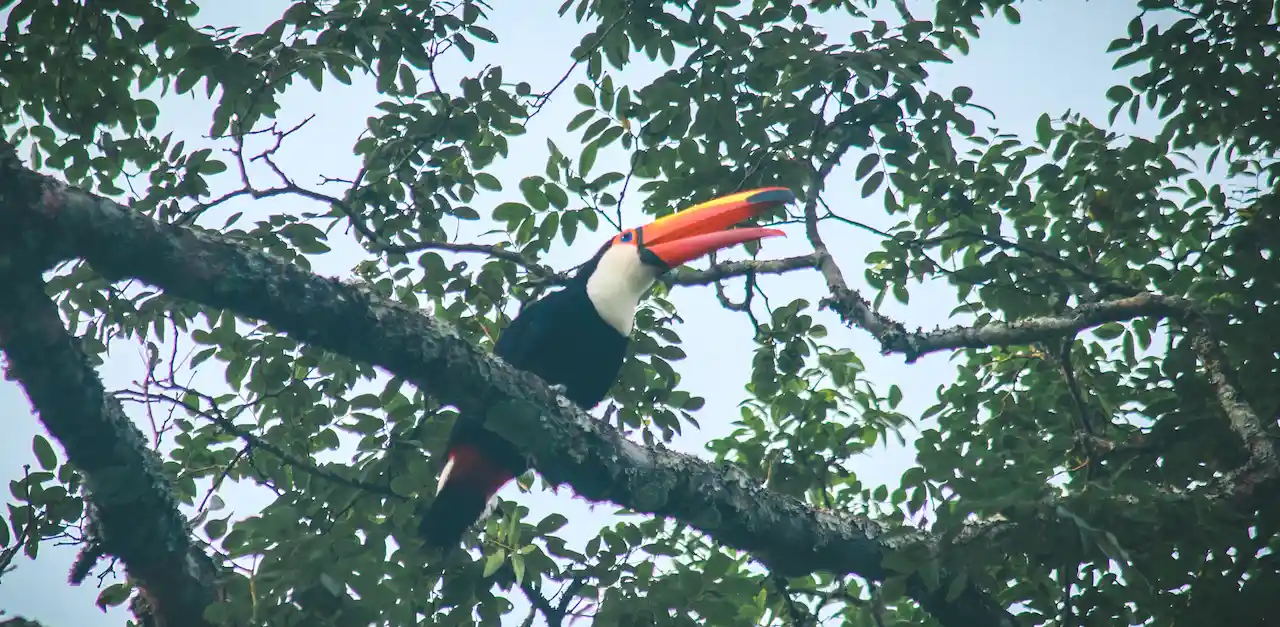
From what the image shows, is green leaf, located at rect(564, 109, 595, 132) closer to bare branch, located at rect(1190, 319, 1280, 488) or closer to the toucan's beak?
the toucan's beak

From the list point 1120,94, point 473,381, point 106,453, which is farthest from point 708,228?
point 106,453

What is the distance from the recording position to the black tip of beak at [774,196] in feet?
14.5

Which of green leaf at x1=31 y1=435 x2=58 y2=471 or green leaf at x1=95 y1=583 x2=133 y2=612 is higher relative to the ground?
green leaf at x1=31 y1=435 x2=58 y2=471

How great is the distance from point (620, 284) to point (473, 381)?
1970 mm

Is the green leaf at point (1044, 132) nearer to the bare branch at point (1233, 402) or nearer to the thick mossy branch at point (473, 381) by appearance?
the bare branch at point (1233, 402)

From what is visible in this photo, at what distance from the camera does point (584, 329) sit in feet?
15.0

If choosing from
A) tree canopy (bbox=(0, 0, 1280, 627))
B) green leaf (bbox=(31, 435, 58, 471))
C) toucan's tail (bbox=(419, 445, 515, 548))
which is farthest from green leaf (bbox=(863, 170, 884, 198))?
green leaf (bbox=(31, 435, 58, 471))

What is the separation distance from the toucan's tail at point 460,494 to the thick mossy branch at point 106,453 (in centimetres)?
75

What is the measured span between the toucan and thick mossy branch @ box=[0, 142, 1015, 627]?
0.43 m

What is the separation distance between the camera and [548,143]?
414cm

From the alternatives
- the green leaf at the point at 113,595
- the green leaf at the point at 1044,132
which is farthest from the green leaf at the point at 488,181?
the green leaf at the point at 1044,132

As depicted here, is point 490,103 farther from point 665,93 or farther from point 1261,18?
point 1261,18

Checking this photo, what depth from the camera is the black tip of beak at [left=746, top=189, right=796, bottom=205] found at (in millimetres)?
4422

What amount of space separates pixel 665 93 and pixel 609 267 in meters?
1.50
